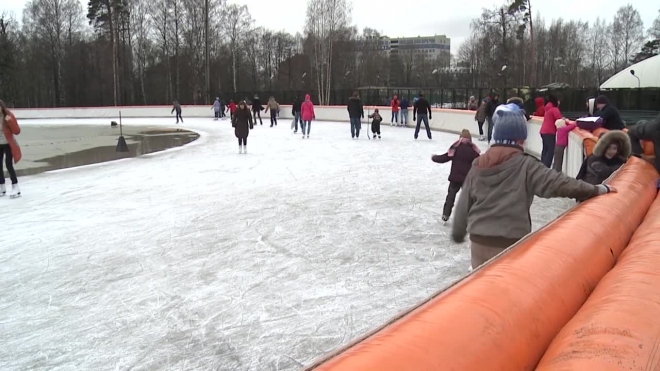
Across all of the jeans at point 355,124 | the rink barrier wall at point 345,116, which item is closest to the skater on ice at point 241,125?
the jeans at point 355,124

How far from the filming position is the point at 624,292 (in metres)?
2.03

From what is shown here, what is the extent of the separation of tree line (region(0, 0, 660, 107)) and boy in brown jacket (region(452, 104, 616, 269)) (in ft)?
131

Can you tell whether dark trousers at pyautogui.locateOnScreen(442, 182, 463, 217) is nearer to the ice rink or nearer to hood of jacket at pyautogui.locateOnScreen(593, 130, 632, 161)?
the ice rink

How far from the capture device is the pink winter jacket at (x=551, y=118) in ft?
29.0

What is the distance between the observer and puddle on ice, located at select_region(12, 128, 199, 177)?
12523 mm

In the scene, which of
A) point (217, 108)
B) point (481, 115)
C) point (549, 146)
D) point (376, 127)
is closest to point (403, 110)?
point (376, 127)

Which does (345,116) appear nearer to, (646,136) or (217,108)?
(217,108)

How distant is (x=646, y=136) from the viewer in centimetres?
494

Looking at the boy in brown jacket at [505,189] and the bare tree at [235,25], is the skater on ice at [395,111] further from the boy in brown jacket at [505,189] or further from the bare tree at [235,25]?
the bare tree at [235,25]

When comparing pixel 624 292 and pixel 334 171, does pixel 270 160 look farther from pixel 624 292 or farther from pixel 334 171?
pixel 624 292

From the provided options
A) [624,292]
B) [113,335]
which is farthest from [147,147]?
[624,292]

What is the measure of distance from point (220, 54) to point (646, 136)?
5428 centimetres

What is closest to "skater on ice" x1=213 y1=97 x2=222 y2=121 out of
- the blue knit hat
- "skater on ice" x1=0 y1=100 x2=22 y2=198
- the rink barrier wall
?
the rink barrier wall

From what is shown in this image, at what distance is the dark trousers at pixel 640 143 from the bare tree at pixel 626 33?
68206 millimetres
